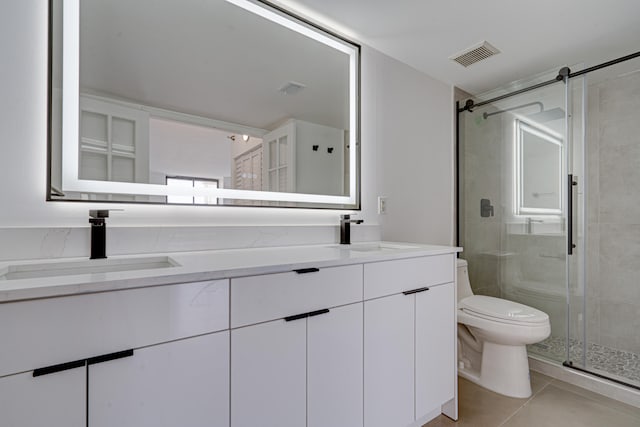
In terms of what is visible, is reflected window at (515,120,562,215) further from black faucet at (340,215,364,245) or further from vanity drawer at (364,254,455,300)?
black faucet at (340,215,364,245)

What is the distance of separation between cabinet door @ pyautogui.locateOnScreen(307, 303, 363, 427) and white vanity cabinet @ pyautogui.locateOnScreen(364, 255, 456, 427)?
0.18 ft

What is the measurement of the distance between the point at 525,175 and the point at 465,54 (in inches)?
39.2

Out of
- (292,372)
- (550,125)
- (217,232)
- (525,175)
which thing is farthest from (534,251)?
(217,232)

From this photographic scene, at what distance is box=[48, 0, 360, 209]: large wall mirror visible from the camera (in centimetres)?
113

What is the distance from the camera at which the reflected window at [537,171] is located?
215 cm

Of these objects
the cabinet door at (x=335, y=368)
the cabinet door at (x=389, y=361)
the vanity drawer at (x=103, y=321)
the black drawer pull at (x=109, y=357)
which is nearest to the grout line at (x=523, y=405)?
the cabinet door at (x=389, y=361)

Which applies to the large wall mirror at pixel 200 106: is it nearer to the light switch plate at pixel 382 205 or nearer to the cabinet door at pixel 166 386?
the light switch plate at pixel 382 205

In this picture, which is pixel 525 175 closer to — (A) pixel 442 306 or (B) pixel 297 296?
(A) pixel 442 306

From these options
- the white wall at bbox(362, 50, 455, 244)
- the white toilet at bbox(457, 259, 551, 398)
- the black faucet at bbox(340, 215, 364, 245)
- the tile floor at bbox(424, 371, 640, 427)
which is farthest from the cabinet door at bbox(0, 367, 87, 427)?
the white toilet at bbox(457, 259, 551, 398)

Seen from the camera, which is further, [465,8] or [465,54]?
[465,54]

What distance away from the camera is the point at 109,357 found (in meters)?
0.74

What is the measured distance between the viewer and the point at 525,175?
7.61ft

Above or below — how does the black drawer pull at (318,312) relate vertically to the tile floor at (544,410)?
above

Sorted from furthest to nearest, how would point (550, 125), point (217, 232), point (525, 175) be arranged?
point (525, 175)
point (550, 125)
point (217, 232)
